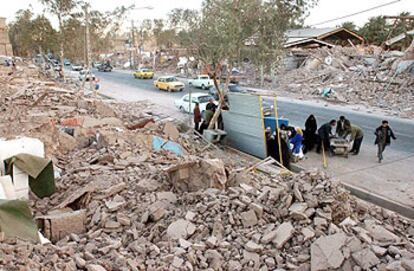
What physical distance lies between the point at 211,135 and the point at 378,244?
878cm

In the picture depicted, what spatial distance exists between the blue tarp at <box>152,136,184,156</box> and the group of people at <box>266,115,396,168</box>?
2.72m

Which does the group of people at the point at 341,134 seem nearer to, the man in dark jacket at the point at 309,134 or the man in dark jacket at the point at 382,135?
the man in dark jacket at the point at 309,134

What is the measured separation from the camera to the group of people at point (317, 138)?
37.7 ft

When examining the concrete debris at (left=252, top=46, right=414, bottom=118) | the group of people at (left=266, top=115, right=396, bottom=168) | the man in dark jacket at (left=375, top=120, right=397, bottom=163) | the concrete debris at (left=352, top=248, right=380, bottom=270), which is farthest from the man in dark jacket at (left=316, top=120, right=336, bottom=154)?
the concrete debris at (left=252, top=46, right=414, bottom=118)

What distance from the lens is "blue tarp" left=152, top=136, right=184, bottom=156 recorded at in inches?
437

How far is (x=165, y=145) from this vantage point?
11.3 meters

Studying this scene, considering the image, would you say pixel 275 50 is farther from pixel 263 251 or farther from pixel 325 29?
pixel 325 29

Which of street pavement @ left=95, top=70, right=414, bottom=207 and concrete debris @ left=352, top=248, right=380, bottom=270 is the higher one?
concrete debris @ left=352, top=248, right=380, bottom=270

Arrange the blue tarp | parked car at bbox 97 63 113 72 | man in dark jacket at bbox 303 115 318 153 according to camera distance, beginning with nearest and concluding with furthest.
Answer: the blue tarp < man in dark jacket at bbox 303 115 318 153 < parked car at bbox 97 63 113 72

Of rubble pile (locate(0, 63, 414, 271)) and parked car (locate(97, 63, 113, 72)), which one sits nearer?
rubble pile (locate(0, 63, 414, 271))

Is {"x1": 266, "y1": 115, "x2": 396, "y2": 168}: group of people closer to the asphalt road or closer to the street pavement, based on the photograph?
the street pavement

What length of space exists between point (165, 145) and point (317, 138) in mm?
4987

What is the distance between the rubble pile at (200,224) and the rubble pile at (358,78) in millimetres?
16127

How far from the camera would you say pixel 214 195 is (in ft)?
21.2
